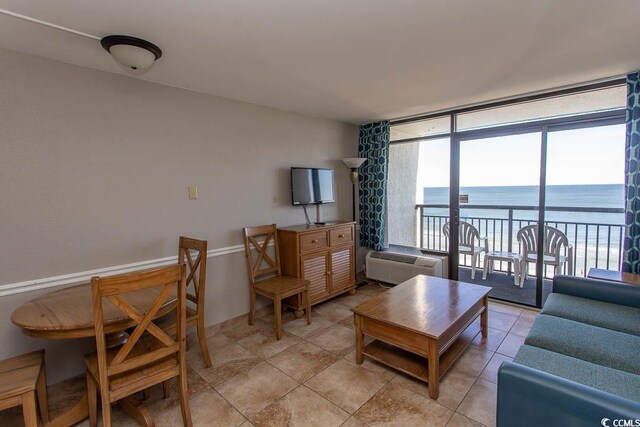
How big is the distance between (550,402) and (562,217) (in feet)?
10.0

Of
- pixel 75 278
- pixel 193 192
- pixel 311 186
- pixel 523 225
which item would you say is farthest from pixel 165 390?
pixel 523 225

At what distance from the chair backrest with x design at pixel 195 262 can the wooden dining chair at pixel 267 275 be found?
1.88 feet

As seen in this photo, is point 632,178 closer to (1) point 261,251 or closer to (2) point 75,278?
(1) point 261,251

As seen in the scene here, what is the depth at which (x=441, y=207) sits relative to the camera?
4285mm

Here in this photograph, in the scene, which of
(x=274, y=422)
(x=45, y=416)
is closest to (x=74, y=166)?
(x=45, y=416)

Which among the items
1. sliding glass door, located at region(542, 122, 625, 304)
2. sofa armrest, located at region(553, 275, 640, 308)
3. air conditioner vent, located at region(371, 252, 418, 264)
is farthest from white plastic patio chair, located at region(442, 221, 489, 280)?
sofa armrest, located at region(553, 275, 640, 308)

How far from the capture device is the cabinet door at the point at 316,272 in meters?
3.37

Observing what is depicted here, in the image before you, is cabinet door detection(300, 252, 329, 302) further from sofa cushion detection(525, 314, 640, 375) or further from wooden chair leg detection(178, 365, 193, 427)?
sofa cushion detection(525, 314, 640, 375)

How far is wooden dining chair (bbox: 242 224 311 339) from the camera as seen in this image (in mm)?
2948

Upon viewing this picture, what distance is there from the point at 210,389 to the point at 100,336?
3.30 ft

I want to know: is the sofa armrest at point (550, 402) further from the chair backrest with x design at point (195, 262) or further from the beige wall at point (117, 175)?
the beige wall at point (117, 175)

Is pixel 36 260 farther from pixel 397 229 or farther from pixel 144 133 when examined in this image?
pixel 397 229

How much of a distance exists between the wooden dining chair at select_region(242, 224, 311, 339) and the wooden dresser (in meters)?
0.10

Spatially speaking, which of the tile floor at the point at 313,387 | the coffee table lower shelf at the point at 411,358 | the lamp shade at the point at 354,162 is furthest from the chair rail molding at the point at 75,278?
the lamp shade at the point at 354,162
